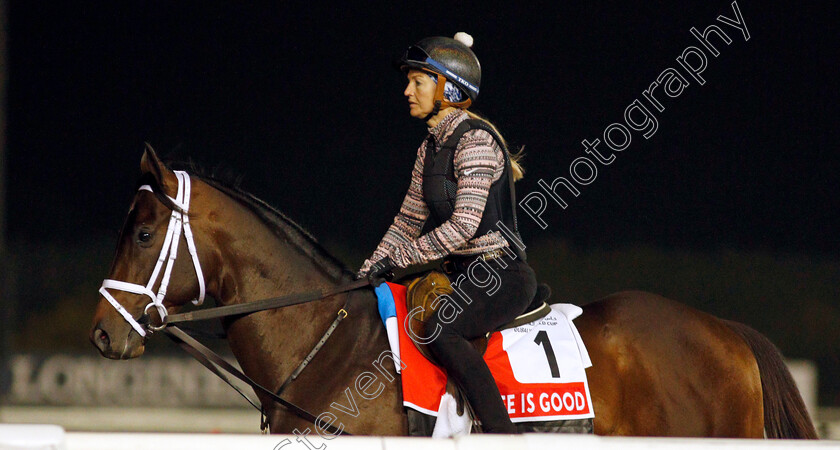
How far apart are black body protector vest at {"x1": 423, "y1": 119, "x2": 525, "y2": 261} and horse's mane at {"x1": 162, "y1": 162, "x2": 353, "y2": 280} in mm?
432

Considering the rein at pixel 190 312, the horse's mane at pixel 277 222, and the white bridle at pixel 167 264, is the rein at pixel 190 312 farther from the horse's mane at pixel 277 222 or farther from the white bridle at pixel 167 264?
the horse's mane at pixel 277 222

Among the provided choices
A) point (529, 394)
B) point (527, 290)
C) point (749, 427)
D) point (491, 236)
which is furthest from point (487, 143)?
point (749, 427)

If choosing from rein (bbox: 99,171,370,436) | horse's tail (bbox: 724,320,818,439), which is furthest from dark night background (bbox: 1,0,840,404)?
rein (bbox: 99,171,370,436)

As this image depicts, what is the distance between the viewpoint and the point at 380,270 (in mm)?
2730

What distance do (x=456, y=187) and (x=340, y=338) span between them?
68 centimetres

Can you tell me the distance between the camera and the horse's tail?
2979 millimetres

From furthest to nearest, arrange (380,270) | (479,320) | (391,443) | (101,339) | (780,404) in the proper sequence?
(780,404)
(380,270)
(479,320)
(101,339)
(391,443)

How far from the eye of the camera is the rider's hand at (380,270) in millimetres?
2707

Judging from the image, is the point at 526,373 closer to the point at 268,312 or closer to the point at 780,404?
the point at 268,312

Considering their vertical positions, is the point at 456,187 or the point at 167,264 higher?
the point at 456,187

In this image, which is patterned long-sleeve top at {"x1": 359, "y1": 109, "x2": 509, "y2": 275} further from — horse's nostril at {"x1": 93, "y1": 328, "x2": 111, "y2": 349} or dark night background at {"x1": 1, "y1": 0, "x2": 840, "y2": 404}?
dark night background at {"x1": 1, "y1": 0, "x2": 840, "y2": 404}

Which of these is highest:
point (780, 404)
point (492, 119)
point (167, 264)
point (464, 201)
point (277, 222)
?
point (492, 119)

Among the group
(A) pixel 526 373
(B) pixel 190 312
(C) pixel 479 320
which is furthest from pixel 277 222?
(A) pixel 526 373

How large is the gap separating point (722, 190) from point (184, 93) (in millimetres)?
5210
